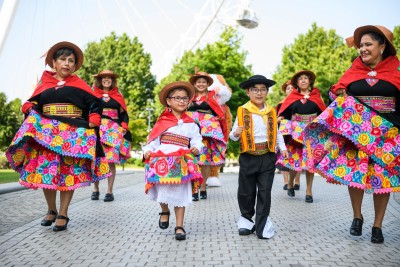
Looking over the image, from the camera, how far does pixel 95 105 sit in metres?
6.56

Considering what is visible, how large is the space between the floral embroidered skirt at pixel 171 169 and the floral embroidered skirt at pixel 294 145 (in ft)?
14.6

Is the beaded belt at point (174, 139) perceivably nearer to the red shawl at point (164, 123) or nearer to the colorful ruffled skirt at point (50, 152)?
the red shawl at point (164, 123)

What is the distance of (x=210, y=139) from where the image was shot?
10.2m

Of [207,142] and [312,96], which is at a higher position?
[312,96]

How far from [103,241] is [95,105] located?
6.31 ft

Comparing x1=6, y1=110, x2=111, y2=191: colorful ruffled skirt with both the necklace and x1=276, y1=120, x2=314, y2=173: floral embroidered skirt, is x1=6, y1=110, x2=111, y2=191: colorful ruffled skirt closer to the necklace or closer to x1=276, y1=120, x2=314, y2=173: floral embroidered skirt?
the necklace

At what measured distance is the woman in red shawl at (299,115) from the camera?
9936mm

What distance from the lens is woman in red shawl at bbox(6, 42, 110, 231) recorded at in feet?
20.1

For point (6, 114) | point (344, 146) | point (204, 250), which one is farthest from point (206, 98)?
point (6, 114)

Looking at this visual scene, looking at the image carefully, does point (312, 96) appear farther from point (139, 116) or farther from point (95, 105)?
point (139, 116)

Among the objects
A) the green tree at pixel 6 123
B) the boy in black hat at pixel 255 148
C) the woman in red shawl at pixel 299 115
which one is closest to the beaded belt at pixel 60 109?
the boy in black hat at pixel 255 148

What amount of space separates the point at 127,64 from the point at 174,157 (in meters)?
48.3

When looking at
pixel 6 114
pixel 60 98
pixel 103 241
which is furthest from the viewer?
pixel 6 114

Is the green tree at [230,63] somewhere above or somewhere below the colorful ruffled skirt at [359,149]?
above
